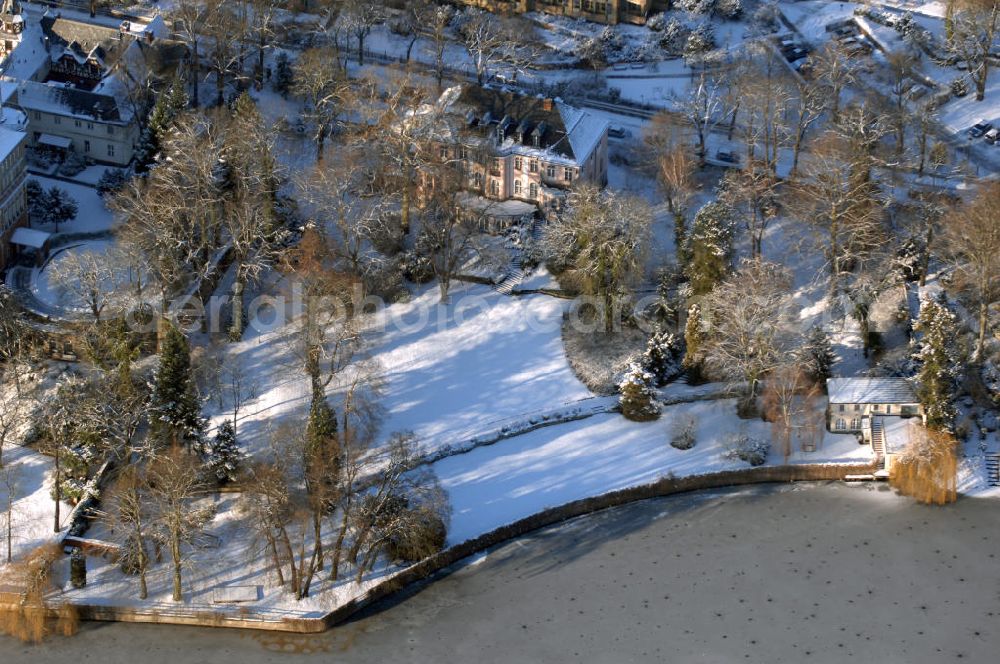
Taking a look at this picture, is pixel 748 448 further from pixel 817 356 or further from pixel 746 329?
pixel 817 356

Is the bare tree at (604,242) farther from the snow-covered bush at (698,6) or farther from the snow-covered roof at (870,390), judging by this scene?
the snow-covered bush at (698,6)

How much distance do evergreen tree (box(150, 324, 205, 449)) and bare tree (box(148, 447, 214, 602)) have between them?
164cm

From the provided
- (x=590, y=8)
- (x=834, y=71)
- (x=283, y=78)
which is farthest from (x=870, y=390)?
(x=283, y=78)

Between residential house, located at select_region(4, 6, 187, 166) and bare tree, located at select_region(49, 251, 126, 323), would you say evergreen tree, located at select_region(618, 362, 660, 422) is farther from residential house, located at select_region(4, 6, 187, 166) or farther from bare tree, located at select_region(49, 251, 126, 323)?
residential house, located at select_region(4, 6, 187, 166)

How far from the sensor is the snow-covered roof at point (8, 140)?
117625 millimetres

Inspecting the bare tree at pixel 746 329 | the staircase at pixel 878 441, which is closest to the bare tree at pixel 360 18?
the bare tree at pixel 746 329

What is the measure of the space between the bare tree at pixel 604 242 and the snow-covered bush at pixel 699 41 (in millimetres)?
25368

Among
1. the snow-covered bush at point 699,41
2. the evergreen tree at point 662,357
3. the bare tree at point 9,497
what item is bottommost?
the bare tree at point 9,497

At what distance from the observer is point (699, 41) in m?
140

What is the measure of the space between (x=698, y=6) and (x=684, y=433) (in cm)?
4555

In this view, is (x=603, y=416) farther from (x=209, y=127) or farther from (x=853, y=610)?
(x=209, y=127)

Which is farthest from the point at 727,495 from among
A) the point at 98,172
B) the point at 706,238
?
the point at 98,172

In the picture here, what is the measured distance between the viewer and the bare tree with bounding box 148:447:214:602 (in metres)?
97.6

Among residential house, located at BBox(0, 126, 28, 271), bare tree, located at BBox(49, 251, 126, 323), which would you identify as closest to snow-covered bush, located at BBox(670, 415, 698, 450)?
bare tree, located at BBox(49, 251, 126, 323)
